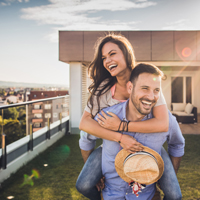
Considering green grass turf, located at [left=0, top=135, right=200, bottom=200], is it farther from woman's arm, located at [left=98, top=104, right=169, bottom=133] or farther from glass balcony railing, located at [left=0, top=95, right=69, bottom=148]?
woman's arm, located at [left=98, top=104, right=169, bottom=133]

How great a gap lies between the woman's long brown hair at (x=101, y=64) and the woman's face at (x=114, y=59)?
46 mm

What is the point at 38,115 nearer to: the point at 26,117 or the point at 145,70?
the point at 26,117

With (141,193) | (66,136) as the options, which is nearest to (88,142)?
(141,193)

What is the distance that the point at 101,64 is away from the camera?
7.94 ft

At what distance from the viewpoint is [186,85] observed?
13773mm

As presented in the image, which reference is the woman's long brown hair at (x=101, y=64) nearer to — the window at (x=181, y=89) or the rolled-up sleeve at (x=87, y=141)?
the rolled-up sleeve at (x=87, y=141)

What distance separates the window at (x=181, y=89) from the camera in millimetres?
13727

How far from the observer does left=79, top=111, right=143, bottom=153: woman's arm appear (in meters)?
1.74

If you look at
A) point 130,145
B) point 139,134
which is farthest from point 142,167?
point 139,134

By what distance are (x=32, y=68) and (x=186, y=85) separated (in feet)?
262

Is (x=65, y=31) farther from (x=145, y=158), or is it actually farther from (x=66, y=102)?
(x=145, y=158)

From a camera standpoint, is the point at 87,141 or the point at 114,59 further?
the point at 87,141

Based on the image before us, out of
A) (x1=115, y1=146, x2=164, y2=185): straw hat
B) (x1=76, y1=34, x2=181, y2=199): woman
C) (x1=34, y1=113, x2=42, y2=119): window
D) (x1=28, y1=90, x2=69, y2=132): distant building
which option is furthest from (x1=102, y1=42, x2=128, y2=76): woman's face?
(x1=34, y1=113, x2=42, y2=119): window

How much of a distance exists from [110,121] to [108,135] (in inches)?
4.9
